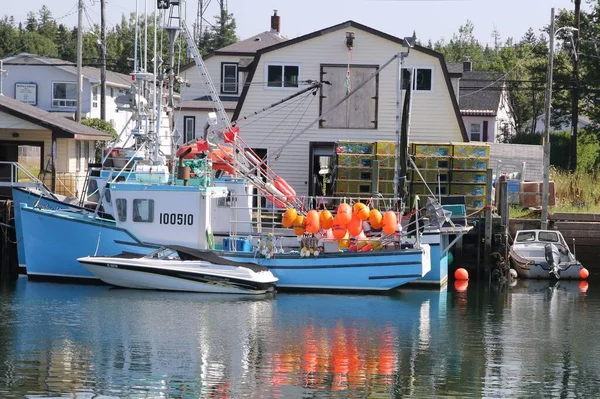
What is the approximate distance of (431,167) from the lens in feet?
116

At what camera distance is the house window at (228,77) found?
1954 inches

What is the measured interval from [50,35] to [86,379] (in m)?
91.0

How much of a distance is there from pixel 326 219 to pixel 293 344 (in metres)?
6.58

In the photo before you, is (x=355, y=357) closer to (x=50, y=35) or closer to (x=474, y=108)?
(x=474, y=108)

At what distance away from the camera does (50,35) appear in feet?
347

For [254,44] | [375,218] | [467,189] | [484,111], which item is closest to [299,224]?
[375,218]

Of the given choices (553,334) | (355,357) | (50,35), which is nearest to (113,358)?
(355,357)

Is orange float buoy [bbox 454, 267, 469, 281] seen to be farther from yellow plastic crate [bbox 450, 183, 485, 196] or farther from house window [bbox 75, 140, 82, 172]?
house window [bbox 75, 140, 82, 172]

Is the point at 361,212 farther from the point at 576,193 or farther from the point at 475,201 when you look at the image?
the point at 576,193

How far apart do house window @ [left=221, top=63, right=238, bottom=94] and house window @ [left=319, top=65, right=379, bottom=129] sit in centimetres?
1125

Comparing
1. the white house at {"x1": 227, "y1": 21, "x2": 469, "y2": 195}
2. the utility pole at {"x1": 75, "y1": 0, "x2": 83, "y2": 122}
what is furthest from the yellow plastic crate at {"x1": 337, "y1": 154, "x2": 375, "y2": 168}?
the utility pole at {"x1": 75, "y1": 0, "x2": 83, "y2": 122}

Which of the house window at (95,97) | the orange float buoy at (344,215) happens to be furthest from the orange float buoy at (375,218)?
the house window at (95,97)

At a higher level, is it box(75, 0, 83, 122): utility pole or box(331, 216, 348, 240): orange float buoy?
box(75, 0, 83, 122): utility pole

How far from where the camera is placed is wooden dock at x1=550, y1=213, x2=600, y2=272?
34375 mm
